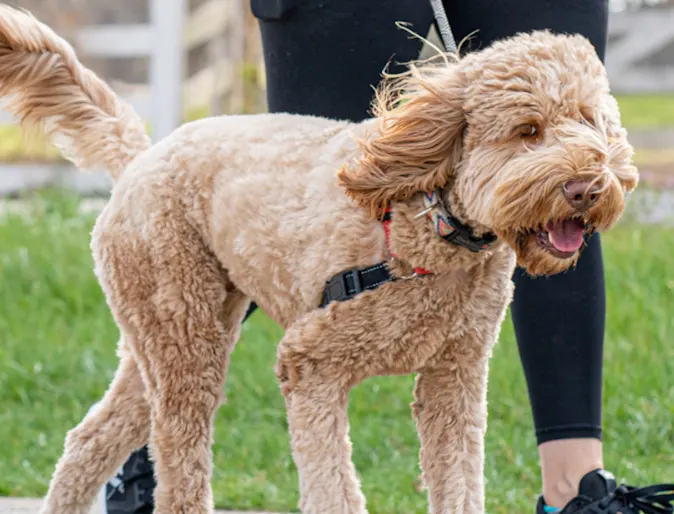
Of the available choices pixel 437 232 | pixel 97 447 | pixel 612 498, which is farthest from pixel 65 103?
pixel 612 498

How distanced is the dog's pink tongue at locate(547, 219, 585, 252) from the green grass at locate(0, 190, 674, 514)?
1.43m

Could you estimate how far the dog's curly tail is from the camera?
3.15 metres

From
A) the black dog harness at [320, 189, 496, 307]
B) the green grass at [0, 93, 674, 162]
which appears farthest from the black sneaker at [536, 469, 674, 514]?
the green grass at [0, 93, 674, 162]

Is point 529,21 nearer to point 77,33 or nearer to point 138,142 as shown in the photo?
A: point 138,142

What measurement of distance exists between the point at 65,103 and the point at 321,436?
1.28m

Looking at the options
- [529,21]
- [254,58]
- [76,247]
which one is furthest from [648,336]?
[254,58]

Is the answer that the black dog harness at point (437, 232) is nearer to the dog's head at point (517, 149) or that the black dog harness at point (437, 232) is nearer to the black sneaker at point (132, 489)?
the dog's head at point (517, 149)

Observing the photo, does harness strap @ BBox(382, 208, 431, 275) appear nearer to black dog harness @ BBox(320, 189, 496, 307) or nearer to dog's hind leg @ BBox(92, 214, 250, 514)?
black dog harness @ BBox(320, 189, 496, 307)

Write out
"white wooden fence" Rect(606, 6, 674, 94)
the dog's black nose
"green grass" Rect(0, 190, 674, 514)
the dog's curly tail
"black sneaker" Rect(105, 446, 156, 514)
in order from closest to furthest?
1. the dog's black nose
2. the dog's curly tail
3. "black sneaker" Rect(105, 446, 156, 514)
4. "green grass" Rect(0, 190, 674, 514)
5. "white wooden fence" Rect(606, 6, 674, 94)

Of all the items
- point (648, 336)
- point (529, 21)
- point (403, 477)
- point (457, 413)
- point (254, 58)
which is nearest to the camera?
point (457, 413)

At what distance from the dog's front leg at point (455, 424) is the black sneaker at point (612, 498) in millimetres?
346

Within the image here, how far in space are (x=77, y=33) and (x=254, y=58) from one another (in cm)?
154

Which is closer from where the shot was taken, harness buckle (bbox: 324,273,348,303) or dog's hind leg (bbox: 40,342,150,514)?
harness buckle (bbox: 324,273,348,303)

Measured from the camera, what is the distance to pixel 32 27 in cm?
313
